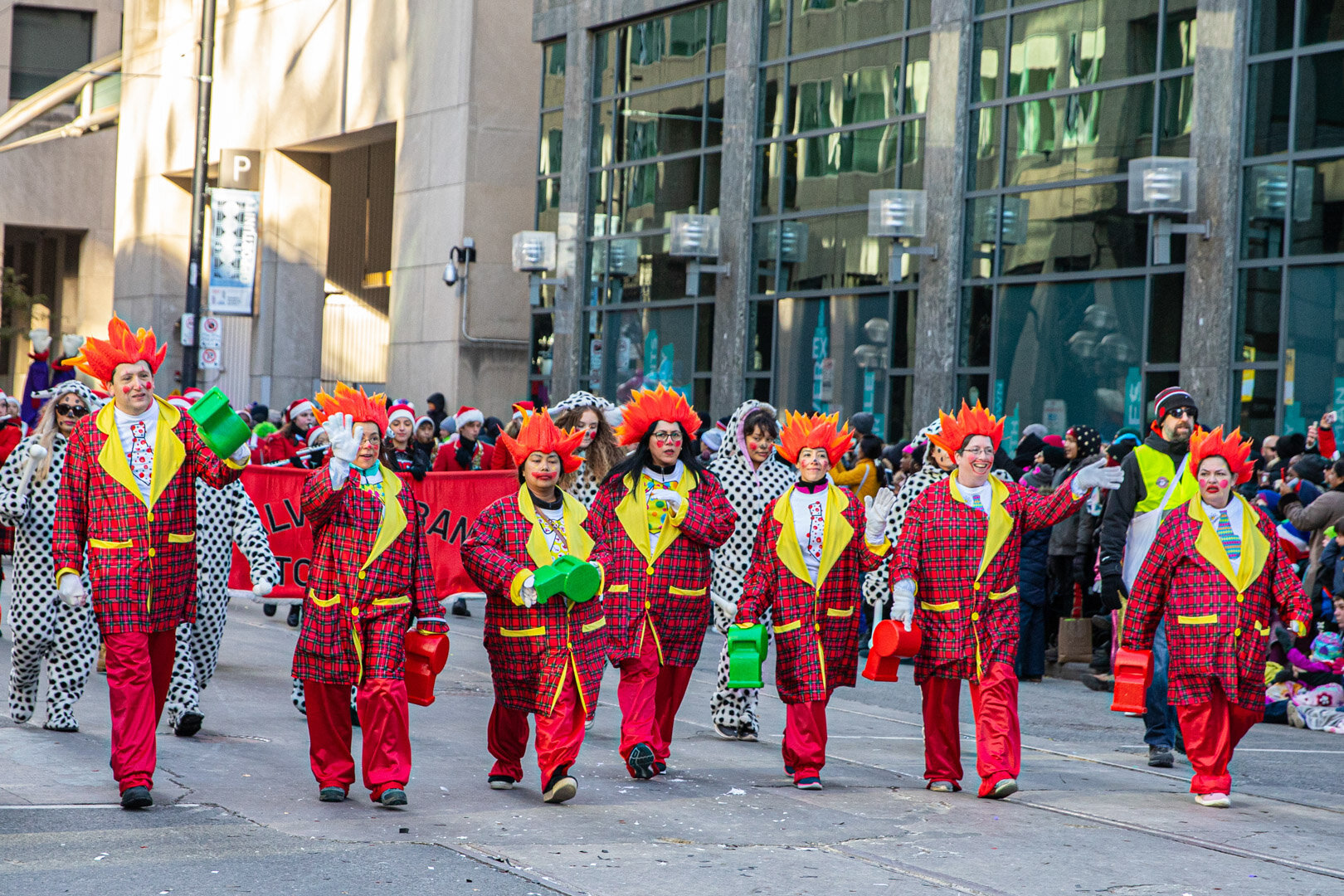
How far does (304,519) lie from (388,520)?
6.48 m

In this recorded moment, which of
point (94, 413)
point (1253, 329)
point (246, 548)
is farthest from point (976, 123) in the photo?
point (94, 413)

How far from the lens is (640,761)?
837 centimetres

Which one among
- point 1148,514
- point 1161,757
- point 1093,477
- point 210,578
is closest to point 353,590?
point 210,578

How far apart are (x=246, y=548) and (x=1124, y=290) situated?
10939 millimetres

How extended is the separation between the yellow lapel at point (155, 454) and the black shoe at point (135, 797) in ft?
4.00

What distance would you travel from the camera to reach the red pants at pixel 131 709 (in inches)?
287

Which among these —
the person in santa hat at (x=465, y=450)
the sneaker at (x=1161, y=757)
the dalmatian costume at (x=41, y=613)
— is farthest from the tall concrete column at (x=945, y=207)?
the dalmatian costume at (x=41, y=613)

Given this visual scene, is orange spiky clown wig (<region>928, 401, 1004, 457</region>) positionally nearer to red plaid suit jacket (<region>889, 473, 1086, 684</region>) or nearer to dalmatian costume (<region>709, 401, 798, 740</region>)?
red plaid suit jacket (<region>889, 473, 1086, 684</region>)

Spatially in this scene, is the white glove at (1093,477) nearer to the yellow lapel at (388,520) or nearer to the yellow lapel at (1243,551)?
the yellow lapel at (1243,551)

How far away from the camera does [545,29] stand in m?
27.2

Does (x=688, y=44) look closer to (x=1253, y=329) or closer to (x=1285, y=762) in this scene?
(x=1253, y=329)

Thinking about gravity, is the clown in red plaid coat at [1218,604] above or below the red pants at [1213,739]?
above

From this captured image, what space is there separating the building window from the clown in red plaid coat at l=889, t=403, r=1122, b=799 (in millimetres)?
43310

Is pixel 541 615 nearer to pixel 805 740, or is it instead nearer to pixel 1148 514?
pixel 805 740
